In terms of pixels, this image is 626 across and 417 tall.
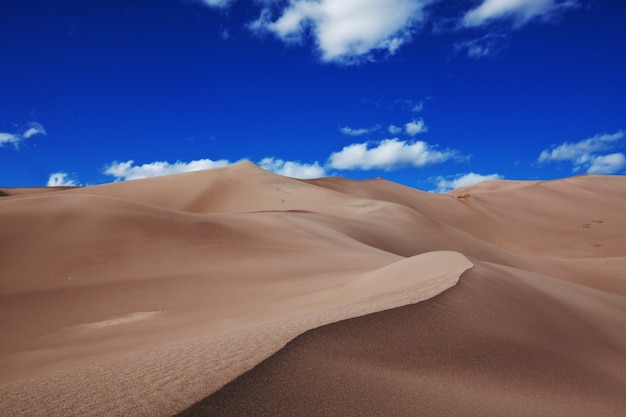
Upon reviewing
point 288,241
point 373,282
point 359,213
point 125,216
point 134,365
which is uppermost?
point 359,213

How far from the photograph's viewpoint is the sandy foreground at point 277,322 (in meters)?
2.55

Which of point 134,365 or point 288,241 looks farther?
point 288,241

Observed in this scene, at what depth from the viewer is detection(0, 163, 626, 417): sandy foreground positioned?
2.55 m

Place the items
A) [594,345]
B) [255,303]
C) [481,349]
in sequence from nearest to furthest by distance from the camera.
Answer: [481,349] → [594,345] → [255,303]

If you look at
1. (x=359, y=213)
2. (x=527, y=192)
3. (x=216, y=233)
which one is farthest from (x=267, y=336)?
(x=527, y=192)

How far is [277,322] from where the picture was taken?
4.27 meters

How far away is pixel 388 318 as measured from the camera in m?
3.91

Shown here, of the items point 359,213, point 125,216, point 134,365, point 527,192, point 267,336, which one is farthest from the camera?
point 527,192

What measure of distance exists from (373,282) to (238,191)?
1117 inches

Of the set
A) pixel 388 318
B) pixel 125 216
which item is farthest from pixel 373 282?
pixel 125 216

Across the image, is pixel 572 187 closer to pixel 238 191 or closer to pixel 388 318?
pixel 238 191

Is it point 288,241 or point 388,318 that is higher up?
point 288,241

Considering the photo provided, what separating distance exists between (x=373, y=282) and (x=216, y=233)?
25.7ft

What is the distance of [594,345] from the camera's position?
5.10 meters
